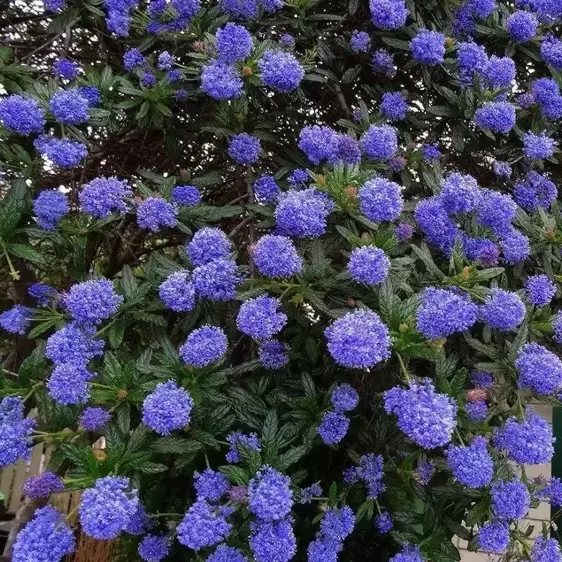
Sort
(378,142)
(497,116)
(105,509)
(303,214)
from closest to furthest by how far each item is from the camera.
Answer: (105,509), (303,214), (378,142), (497,116)

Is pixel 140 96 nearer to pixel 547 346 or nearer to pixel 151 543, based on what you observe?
pixel 151 543

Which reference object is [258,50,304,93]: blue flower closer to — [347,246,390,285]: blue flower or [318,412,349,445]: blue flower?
[347,246,390,285]: blue flower

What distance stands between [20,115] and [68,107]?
0.12 m

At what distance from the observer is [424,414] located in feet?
3.97

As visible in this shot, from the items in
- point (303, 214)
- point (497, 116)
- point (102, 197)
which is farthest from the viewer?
point (497, 116)

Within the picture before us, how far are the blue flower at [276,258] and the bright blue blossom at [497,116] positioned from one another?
31.2 inches

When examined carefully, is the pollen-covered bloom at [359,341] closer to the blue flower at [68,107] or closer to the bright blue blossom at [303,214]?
the bright blue blossom at [303,214]

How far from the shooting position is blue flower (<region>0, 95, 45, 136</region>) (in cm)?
152

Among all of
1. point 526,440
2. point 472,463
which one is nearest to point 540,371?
point 526,440

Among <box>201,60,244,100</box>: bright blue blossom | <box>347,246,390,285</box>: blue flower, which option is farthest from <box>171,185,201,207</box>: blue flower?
<box>347,246,390,285</box>: blue flower

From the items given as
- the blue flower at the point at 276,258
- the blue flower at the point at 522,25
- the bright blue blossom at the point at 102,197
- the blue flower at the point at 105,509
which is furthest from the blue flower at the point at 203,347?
the blue flower at the point at 522,25

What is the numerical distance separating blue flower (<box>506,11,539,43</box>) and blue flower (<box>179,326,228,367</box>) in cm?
134

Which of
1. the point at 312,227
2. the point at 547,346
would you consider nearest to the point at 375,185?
the point at 312,227

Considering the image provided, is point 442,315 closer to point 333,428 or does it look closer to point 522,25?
point 333,428
